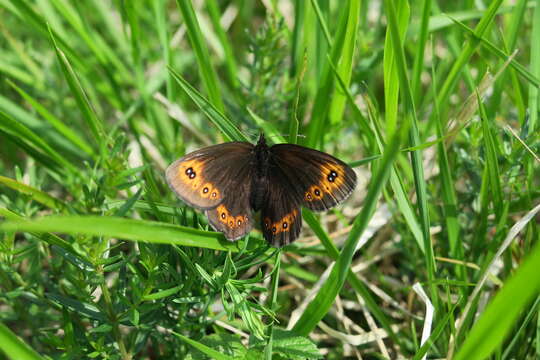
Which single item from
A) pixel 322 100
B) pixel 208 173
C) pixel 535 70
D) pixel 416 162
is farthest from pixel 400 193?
pixel 535 70

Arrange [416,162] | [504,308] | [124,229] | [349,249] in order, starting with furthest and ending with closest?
1. [416,162]
2. [349,249]
3. [124,229]
4. [504,308]

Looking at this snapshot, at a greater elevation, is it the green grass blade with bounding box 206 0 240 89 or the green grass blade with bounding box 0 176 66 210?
the green grass blade with bounding box 206 0 240 89

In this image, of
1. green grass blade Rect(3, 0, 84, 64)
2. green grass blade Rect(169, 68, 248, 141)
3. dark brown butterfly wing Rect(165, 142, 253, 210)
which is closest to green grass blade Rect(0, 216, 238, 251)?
dark brown butterfly wing Rect(165, 142, 253, 210)

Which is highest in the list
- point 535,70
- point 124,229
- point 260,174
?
point 535,70

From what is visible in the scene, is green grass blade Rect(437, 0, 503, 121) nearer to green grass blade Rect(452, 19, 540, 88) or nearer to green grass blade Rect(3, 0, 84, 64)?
green grass blade Rect(452, 19, 540, 88)

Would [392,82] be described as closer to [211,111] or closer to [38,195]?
[211,111]

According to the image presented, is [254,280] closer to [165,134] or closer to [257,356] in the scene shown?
[257,356]
